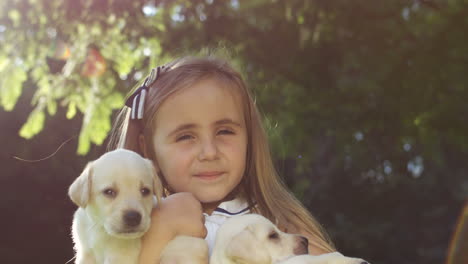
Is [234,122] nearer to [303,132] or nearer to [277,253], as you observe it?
[277,253]

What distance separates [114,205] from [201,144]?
0.77m

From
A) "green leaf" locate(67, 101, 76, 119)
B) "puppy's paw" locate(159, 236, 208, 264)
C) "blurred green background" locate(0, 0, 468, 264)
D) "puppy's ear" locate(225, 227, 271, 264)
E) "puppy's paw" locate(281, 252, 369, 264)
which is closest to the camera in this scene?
"puppy's paw" locate(281, 252, 369, 264)

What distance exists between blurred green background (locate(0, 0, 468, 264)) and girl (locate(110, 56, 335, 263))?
3.17 m

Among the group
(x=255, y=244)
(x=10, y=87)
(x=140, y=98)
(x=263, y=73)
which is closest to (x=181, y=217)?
(x=255, y=244)

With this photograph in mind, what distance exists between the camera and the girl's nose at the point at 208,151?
11.3 ft

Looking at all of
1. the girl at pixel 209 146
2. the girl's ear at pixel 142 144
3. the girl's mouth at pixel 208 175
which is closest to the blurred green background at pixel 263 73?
the girl's ear at pixel 142 144

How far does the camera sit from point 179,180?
3596 millimetres

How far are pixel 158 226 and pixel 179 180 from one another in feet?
1.78

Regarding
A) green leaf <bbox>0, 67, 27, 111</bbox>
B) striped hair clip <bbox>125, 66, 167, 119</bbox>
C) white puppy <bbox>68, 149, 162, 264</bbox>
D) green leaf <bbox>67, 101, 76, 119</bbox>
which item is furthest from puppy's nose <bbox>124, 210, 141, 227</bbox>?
green leaf <bbox>67, 101, 76, 119</bbox>

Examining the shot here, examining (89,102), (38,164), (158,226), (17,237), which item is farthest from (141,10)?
(158,226)

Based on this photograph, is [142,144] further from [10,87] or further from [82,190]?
[10,87]

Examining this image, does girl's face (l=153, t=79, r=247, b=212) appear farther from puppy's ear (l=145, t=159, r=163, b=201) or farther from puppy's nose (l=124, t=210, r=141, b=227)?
puppy's nose (l=124, t=210, r=141, b=227)

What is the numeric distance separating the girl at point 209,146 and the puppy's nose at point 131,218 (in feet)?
1.03

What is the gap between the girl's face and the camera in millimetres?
3508
